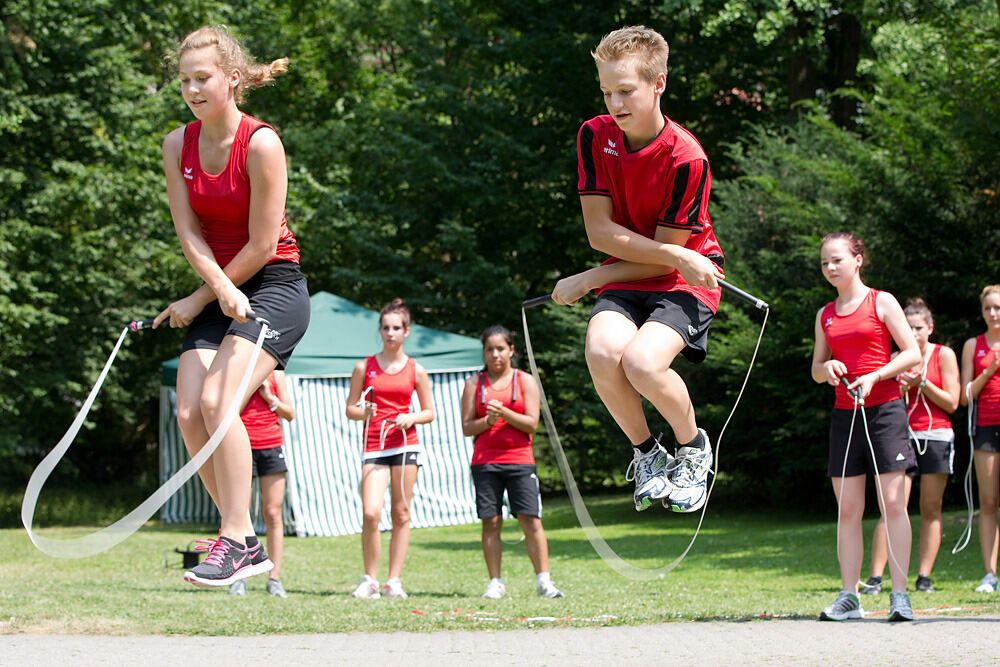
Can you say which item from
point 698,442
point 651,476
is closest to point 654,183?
point 698,442

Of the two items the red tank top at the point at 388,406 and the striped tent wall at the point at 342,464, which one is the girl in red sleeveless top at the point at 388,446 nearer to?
the red tank top at the point at 388,406

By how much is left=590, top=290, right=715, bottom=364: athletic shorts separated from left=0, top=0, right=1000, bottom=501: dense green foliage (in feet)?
29.2

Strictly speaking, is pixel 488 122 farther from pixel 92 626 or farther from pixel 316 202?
pixel 92 626

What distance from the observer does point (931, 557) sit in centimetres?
892

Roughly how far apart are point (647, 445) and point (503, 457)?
159 inches

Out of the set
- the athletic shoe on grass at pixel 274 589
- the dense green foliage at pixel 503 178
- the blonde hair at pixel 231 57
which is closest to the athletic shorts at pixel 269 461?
the athletic shoe on grass at pixel 274 589

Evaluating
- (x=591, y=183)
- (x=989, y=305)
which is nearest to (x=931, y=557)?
(x=989, y=305)

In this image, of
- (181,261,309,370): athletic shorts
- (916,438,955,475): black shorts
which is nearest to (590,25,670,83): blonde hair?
(181,261,309,370): athletic shorts

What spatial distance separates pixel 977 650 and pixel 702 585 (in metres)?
4.81

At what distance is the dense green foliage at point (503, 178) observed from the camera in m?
15.8

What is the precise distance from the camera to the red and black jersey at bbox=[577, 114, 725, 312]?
4.98 meters

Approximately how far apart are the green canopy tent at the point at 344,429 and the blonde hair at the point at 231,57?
12.0 meters

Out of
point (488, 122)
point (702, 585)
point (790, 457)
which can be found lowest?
point (702, 585)

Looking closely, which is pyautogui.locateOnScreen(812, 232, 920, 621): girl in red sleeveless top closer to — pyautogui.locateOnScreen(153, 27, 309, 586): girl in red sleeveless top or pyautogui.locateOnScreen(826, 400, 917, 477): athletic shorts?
pyautogui.locateOnScreen(826, 400, 917, 477): athletic shorts
